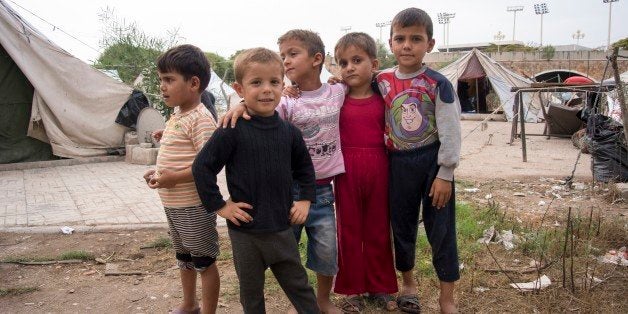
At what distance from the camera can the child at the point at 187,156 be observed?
8.12ft

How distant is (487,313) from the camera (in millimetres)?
2740

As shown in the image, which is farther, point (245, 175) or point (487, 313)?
point (487, 313)

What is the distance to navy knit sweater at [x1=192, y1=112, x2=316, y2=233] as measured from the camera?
2012 millimetres

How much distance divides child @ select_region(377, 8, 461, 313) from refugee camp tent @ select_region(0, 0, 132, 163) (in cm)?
803

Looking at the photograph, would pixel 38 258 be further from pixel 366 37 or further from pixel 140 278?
pixel 366 37

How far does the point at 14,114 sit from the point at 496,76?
16.7 meters

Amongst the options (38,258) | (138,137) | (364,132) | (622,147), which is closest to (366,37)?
(364,132)

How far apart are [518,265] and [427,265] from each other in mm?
670

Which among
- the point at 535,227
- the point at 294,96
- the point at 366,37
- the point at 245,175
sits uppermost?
the point at 366,37

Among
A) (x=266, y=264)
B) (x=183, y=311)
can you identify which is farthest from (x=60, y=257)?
(x=266, y=264)

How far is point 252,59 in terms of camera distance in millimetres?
2061

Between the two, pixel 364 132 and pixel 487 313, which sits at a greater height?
pixel 364 132

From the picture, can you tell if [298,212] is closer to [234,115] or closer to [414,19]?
[234,115]

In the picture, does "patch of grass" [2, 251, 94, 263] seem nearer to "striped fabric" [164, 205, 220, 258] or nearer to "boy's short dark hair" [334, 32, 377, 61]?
"striped fabric" [164, 205, 220, 258]
